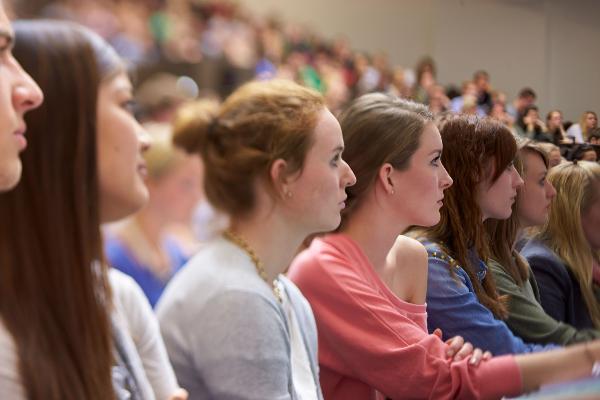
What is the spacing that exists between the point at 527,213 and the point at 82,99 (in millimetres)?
700

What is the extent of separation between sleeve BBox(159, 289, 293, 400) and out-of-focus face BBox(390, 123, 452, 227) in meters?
0.32

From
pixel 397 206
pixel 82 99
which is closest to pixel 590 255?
pixel 397 206

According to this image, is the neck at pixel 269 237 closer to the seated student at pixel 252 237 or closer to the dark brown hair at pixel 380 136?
the seated student at pixel 252 237

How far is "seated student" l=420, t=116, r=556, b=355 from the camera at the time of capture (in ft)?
3.84

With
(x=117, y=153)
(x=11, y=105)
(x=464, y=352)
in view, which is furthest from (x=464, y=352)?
(x=11, y=105)

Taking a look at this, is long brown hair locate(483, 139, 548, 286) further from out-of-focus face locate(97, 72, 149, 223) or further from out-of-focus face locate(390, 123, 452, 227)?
out-of-focus face locate(97, 72, 149, 223)

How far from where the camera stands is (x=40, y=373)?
66 cm

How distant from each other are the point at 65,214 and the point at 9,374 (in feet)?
0.42

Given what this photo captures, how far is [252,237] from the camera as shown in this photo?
3.04 feet

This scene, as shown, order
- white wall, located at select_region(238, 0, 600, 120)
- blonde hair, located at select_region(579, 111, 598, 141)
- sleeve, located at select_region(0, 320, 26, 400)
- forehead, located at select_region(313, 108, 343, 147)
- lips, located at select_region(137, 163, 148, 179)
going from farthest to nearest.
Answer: blonde hair, located at select_region(579, 111, 598, 141) < forehead, located at select_region(313, 108, 343, 147) < white wall, located at select_region(238, 0, 600, 120) < lips, located at select_region(137, 163, 148, 179) < sleeve, located at select_region(0, 320, 26, 400)

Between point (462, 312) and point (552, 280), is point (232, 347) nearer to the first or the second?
point (462, 312)

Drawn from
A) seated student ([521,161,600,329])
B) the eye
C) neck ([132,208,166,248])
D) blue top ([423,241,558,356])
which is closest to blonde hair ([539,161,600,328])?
seated student ([521,161,600,329])

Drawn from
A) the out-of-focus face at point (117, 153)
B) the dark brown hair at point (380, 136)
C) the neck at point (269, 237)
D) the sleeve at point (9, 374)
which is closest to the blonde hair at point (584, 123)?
the dark brown hair at point (380, 136)

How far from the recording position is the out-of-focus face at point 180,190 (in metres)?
0.80
